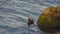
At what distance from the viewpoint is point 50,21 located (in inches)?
337

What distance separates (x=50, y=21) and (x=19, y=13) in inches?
127

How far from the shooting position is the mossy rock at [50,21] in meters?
8.56

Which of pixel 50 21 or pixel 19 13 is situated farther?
pixel 19 13

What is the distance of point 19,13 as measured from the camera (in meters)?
11.4

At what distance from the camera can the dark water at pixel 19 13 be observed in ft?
30.1

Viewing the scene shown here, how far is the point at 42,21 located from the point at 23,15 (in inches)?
100

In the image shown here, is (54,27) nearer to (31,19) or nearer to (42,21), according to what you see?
(42,21)

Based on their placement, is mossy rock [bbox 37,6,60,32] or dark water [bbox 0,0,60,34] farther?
dark water [bbox 0,0,60,34]

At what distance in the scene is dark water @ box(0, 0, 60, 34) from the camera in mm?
9164

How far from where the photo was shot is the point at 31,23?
9.63 meters

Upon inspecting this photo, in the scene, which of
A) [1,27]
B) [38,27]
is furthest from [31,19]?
[1,27]

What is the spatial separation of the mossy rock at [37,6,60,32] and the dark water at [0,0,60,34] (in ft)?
1.02

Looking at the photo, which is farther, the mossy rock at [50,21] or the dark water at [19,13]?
the dark water at [19,13]

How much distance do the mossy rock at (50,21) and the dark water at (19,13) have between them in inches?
12.2
